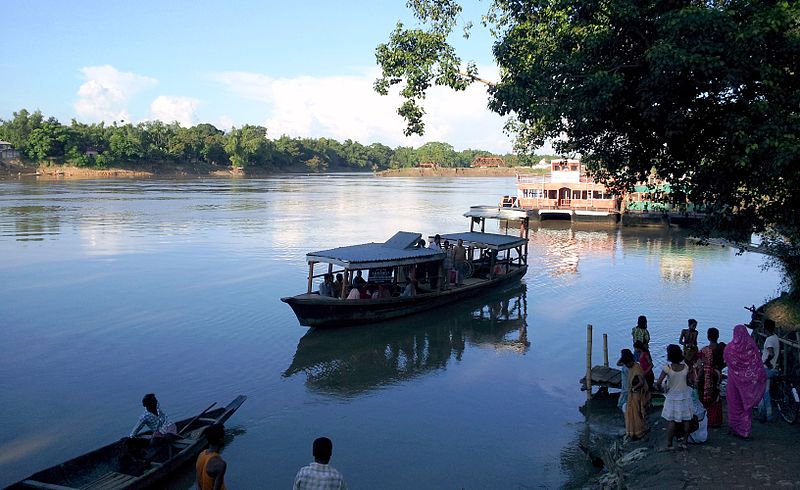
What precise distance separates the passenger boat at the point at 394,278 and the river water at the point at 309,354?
19.1 inches

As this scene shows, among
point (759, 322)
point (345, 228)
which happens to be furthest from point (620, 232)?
point (759, 322)

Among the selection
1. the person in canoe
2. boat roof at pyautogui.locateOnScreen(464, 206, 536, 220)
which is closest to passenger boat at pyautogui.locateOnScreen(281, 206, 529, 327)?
boat roof at pyautogui.locateOnScreen(464, 206, 536, 220)

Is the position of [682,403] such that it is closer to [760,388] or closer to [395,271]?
[760,388]

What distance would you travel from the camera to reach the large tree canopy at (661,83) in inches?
325

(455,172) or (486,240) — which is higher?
(455,172)

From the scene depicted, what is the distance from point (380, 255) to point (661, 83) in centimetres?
940

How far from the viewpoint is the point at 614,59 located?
389 inches

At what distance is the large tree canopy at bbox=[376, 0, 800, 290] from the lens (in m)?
8.25

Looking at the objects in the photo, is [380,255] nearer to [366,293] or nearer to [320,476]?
[366,293]

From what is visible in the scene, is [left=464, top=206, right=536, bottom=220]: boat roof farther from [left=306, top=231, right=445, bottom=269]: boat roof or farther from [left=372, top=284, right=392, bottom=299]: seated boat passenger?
[left=372, top=284, right=392, bottom=299]: seated boat passenger

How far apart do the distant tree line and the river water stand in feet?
128

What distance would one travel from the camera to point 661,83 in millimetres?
8828

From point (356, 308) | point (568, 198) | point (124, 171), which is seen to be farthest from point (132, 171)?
point (356, 308)

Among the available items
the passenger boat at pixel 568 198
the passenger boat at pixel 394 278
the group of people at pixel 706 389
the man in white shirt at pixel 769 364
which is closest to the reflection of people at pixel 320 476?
the group of people at pixel 706 389
